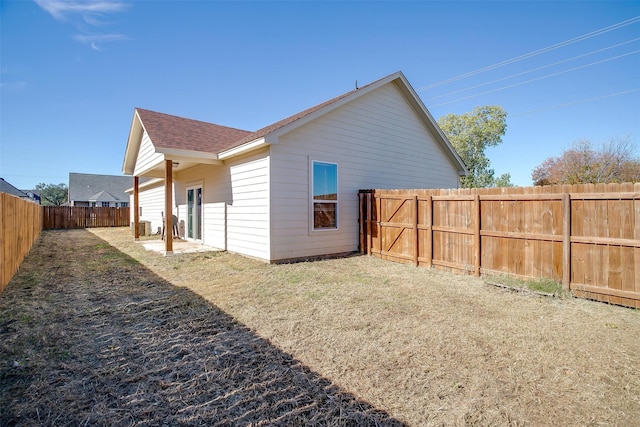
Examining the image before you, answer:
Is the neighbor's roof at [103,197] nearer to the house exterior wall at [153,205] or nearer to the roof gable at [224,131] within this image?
the house exterior wall at [153,205]

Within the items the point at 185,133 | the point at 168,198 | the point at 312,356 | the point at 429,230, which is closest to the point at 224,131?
the point at 185,133

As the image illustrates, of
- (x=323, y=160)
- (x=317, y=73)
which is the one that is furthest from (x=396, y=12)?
(x=323, y=160)

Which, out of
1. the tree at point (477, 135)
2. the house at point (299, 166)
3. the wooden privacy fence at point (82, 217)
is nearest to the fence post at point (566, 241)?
the house at point (299, 166)

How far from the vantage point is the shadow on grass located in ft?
6.41

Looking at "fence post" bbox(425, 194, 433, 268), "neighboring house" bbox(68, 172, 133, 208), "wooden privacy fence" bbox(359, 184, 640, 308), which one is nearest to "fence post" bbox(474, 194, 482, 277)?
"wooden privacy fence" bbox(359, 184, 640, 308)

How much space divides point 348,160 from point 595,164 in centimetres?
2243

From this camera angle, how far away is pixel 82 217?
21547 mm

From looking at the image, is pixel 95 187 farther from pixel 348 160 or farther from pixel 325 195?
pixel 348 160

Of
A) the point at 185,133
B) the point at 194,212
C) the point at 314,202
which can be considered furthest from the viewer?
the point at 194,212

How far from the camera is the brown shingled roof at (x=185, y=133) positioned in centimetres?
852

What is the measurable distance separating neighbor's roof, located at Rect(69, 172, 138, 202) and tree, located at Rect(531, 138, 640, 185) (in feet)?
140

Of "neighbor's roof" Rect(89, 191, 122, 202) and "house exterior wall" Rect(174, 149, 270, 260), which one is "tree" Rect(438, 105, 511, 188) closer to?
"house exterior wall" Rect(174, 149, 270, 260)

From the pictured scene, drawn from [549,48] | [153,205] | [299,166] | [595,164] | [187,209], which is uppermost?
[549,48]

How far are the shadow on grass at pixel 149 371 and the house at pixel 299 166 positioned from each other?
3.57m
